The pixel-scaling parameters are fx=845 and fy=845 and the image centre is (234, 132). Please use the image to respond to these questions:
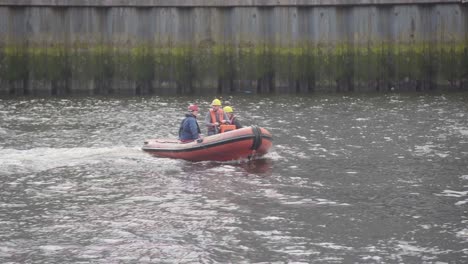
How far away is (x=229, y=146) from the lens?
981 inches

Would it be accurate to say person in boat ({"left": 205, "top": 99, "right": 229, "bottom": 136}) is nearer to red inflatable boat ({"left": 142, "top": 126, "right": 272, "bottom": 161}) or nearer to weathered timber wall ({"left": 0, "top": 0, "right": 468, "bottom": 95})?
red inflatable boat ({"left": 142, "top": 126, "right": 272, "bottom": 161})

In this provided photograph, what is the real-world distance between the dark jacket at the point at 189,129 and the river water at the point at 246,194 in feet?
3.09

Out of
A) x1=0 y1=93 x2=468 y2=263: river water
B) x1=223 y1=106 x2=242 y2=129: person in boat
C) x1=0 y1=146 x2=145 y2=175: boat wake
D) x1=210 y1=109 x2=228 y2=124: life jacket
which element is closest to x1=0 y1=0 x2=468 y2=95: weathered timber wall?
x1=0 y1=93 x2=468 y2=263: river water

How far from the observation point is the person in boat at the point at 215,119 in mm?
26377

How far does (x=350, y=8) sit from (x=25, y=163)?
75.9 feet

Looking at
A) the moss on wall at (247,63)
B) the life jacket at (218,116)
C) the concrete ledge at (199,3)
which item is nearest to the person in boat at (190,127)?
the life jacket at (218,116)

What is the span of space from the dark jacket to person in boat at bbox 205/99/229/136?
595mm

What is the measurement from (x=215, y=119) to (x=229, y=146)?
1861 mm

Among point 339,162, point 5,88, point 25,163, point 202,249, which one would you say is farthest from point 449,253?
point 5,88

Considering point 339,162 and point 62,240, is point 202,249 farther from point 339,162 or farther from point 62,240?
point 339,162

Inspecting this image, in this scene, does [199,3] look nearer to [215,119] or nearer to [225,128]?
[215,119]

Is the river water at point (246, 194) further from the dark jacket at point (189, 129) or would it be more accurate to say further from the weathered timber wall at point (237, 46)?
the weathered timber wall at point (237, 46)

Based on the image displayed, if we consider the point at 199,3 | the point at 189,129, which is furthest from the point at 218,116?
the point at 199,3

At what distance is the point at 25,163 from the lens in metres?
24.8
